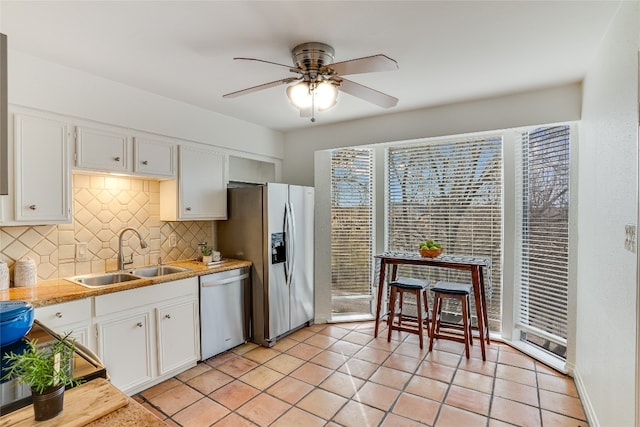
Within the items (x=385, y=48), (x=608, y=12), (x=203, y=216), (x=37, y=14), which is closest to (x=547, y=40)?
(x=608, y=12)

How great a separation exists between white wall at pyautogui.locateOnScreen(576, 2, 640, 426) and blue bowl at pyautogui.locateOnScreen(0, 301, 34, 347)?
2.48m

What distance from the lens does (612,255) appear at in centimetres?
178

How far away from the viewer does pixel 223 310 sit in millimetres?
3160

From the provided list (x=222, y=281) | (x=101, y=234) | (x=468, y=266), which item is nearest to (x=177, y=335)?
(x=222, y=281)

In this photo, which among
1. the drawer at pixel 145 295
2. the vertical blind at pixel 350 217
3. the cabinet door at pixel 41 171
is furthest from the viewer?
the vertical blind at pixel 350 217

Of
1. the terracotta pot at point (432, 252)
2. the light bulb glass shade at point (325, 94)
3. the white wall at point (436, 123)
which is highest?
the white wall at point (436, 123)

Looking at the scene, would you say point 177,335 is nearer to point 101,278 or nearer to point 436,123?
point 101,278

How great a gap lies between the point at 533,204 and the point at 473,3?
7.23 ft

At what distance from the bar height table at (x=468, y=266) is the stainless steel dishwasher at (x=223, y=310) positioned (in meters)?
1.47

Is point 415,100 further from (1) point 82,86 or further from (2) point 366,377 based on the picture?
(1) point 82,86

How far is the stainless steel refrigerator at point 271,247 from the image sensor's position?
3377 mm

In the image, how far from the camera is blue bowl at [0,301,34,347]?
1.10m

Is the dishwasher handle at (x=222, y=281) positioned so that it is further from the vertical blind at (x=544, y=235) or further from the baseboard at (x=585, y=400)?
the baseboard at (x=585, y=400)

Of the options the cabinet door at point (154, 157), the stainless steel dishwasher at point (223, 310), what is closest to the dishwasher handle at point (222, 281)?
the stainless steel dishwasher at point (223, 310)
